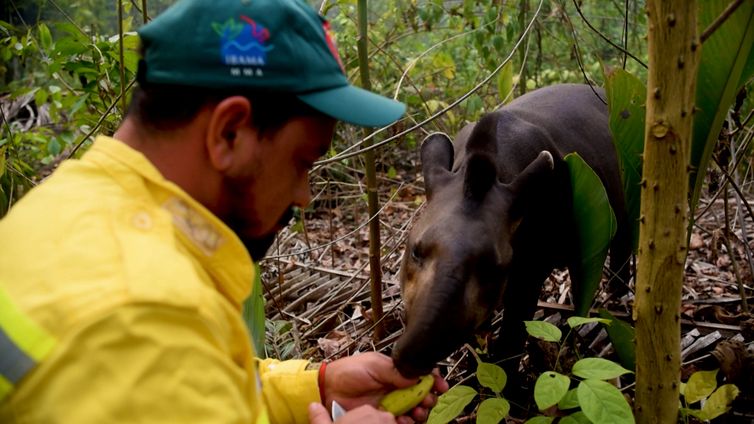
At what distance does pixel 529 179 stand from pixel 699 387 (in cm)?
97

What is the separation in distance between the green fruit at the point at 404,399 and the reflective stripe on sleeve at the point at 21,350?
1148mm

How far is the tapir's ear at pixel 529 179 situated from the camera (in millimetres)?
2971

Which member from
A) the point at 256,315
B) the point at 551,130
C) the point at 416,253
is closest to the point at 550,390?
the point at 416,253

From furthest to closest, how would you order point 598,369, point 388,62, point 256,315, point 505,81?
point 388,62
point 505,81
point 256,315
point 598,369

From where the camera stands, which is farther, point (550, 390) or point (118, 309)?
point (550, 390)

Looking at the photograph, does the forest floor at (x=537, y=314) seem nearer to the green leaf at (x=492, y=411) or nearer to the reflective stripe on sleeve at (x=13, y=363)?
the green leaf at (x=492, y=411)

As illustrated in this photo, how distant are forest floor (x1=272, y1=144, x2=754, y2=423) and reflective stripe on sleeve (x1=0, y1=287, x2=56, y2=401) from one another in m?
2.06

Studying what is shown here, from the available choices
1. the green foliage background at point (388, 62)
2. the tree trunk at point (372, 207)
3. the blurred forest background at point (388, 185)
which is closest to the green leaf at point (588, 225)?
the blurred forest background at point (388, 185)

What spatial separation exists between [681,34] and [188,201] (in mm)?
1346

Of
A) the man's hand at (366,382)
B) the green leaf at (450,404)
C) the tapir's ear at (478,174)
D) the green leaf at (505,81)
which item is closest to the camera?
the man's hand at (366,382)

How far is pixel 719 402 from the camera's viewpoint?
8.20 ft

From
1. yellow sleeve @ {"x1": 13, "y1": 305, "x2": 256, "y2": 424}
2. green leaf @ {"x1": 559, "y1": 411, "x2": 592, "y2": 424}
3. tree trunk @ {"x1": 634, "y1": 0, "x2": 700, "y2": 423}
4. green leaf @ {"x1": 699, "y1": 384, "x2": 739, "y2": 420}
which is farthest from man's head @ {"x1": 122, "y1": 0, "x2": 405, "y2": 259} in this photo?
green leaf @ {"x1": 699, "y1": 384, "x2": 739, "y2": 420}

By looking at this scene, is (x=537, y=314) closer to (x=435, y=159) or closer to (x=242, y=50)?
(x=435, y=159)

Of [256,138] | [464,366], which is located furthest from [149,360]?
[464,366]
